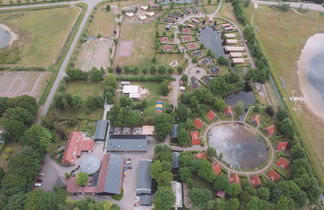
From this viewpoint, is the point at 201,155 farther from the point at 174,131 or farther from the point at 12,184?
the point at 12,184

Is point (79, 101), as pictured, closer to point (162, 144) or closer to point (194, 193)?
point (162, 144)

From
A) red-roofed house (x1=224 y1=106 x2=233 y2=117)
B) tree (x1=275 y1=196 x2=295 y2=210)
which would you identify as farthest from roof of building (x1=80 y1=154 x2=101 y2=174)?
tree (x1=275 y1=196 x2=295 y2=210)

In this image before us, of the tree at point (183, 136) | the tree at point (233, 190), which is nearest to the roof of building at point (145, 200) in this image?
the tree at point (183, 136)

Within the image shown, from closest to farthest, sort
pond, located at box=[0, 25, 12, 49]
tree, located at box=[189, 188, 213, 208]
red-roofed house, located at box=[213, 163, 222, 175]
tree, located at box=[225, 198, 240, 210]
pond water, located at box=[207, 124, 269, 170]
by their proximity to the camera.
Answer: tree, located at box=[225, 198, 240, 210] → tree, located at box=[189, 188, 213, 208] → red-roofed house, located at box=[213, 163, 222, 175] → pond water, located at box=[207, 124, 269, 170] → pond, located at box=[0, 25, 12, 49]

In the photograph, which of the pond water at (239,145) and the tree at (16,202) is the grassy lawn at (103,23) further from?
the tree at (16,202)

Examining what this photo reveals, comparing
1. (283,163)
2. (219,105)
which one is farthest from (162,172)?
(283,163)

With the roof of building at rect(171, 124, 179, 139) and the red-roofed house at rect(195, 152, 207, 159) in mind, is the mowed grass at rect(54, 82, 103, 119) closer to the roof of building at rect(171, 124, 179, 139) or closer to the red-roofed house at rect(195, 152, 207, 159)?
the roof of building at rect(171, 124, 179, 139)

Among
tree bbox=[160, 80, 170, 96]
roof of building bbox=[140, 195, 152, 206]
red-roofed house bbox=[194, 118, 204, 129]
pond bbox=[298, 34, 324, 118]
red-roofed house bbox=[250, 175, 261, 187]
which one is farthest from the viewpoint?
pond bbox=[298, 34, 324, 118]
